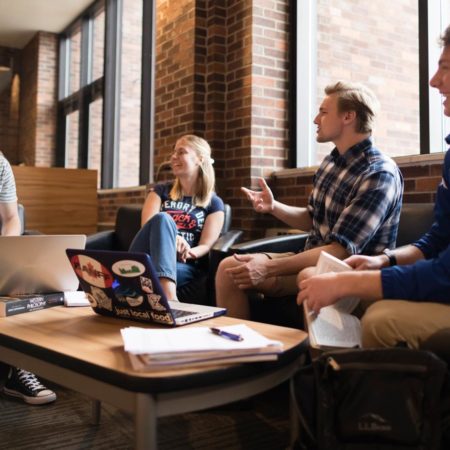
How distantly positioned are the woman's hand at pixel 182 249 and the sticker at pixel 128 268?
1328mm

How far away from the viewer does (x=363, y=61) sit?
404 centimetres

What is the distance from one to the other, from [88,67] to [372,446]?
22.7 feet

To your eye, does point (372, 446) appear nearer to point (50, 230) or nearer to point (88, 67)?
point (50, 230)

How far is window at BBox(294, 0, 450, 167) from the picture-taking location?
3.75m

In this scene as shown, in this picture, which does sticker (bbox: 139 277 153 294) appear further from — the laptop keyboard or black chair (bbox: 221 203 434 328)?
black chair (bbox: 221 203 434 328)

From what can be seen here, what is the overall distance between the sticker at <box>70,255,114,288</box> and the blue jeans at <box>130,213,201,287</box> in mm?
729

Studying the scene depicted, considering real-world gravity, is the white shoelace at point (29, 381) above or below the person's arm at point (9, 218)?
below

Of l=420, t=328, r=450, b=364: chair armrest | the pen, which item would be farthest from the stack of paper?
l=420, t=328, r=450, b=364: chair armrest

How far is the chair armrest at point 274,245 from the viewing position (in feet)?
7.89

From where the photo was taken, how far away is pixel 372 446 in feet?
3.46

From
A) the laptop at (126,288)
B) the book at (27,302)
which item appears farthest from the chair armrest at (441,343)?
the book at (27,302)

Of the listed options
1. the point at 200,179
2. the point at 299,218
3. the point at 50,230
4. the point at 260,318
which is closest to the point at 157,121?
the point at 200,179

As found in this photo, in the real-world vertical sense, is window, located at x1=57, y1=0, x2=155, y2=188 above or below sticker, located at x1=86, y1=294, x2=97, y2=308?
above

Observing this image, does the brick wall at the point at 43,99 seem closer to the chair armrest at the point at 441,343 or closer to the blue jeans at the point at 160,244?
the blue jeans at the point at 160,244
